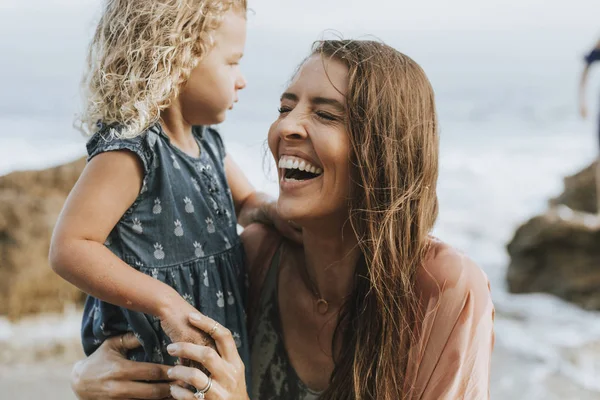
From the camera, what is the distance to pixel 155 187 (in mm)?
1979

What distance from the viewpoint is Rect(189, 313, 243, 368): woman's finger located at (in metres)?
1.75

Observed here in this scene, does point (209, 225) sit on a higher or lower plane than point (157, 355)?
higher

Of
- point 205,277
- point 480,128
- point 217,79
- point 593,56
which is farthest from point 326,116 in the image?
point 480,128

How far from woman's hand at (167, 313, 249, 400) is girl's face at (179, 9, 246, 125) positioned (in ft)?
2.18

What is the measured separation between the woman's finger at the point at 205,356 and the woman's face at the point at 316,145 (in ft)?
1.38

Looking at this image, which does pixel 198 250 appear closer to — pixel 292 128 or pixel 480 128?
pixel 292 128

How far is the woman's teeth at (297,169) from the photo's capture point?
1927 millimetres

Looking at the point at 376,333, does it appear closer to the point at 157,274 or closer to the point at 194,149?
the point at 157,274

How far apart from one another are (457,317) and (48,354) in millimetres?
3566

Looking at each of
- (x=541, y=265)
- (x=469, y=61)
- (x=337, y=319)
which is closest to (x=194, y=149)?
(x=337, y=319)

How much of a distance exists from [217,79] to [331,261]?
2.13ft

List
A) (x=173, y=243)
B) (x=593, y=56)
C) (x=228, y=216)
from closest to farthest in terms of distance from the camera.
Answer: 1. (x=173, y=243)
2. (x=228, y=216)
3. (x=593, y=56)

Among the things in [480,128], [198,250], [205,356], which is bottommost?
[480,128]

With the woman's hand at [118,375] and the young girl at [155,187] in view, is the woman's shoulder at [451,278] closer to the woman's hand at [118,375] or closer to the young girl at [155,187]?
the young girl at [155,187]
